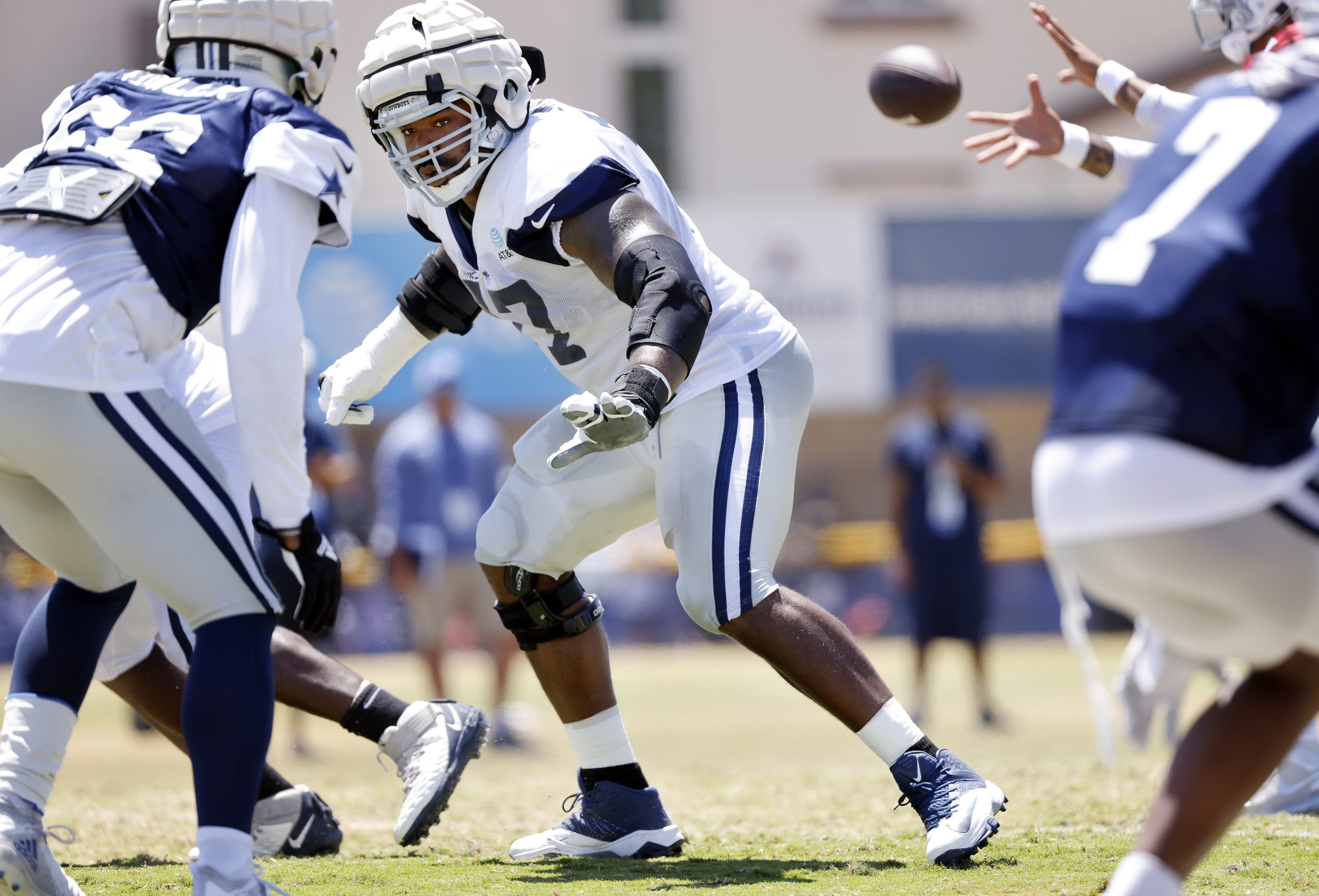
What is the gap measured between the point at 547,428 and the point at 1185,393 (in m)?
2.13

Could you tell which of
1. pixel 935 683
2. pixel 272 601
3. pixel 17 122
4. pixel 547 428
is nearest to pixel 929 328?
pixel 935 683

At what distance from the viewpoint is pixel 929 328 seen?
18531 mm

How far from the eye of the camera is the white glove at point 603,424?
9.48 feet

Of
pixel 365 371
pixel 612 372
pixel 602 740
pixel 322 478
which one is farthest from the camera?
pixel 322 478

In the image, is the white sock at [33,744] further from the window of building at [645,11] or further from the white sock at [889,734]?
the window of building at [645,11]

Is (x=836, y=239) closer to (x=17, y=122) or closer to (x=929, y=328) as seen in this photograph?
(x=929, y=328)

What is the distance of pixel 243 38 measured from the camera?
327 cm

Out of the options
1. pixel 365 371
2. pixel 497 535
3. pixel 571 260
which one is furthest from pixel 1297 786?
pixel 365 371

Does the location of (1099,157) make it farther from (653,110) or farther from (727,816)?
(653,110)

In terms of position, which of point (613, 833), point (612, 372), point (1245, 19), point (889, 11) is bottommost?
point (889, 11)

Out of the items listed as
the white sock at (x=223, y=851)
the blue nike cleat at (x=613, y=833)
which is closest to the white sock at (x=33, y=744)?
the white sock at (x=223, y=851)

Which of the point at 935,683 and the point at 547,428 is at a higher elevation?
the point at 547,428

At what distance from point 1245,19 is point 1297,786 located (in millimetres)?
2488

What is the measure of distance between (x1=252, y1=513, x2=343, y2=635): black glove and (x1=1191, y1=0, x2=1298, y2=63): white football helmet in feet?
7.53
